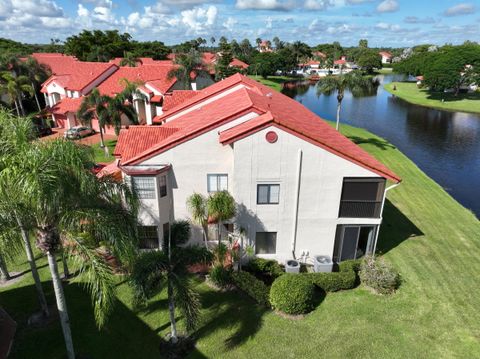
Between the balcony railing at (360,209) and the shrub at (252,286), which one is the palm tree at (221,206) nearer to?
the shrub at (252,286)

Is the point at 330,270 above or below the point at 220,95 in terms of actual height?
below

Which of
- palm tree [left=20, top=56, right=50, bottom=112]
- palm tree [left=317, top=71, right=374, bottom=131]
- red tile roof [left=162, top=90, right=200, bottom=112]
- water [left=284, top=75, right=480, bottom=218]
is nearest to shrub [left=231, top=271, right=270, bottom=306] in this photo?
red tile roof [left=162, top=90, right=200, bottom=112]

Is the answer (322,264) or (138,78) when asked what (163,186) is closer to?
(322,264)

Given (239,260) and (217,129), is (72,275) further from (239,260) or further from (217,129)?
(217,129)

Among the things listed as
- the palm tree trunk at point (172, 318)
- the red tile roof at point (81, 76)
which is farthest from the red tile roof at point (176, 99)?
the red tile roof at point (81, 76)

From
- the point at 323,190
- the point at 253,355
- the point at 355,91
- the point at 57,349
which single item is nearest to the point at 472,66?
the point at 355,91

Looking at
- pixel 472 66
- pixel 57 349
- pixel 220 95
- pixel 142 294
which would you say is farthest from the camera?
pixel 472 66

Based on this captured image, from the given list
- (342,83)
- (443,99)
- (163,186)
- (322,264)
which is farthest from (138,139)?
(443,99)
